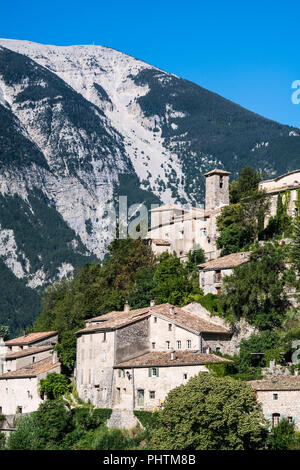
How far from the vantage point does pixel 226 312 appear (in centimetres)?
6406

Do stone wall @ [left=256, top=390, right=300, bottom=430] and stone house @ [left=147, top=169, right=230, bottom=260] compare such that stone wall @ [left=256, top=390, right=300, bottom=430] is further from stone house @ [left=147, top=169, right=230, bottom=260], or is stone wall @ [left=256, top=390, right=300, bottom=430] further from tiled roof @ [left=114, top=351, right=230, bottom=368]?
stone house @ [left=147, top=169, right=230, bottom=260]

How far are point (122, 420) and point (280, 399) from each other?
1395cm

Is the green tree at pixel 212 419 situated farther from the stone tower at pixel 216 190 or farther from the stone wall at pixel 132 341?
the stone tower at pixel 216 190

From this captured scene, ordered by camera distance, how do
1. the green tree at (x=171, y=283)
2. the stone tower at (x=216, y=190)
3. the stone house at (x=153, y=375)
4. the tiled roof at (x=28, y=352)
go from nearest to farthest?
the stone house at (x=153, y=375)
the green tree at (x=171, y=283)
the tiled roof at (x=28, y=352)
the stone tower at (x=216, y=190)

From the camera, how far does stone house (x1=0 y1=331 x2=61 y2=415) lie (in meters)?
65.7

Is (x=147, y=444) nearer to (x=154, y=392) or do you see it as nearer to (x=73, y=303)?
(x=154, y=392)

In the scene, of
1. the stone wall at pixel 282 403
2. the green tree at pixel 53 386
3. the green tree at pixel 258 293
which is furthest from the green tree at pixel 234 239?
the stone wall at pixel 282 403

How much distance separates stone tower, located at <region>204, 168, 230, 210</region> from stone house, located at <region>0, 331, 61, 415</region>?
2838 centimetres

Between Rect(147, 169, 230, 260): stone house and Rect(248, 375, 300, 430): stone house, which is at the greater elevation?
Rect(147, 169, 230, 260): stone house

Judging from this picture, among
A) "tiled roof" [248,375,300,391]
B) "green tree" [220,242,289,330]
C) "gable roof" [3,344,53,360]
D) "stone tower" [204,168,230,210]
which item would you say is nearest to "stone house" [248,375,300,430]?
"tiled roof" [248,375,300,391]

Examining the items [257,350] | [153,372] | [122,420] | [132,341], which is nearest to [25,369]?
[132,341]

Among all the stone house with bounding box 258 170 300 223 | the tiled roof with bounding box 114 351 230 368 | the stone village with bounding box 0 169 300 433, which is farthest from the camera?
the stone house with bounding box 258 170 300 223

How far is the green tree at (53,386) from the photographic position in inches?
2519

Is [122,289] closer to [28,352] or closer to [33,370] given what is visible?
[28,352]
